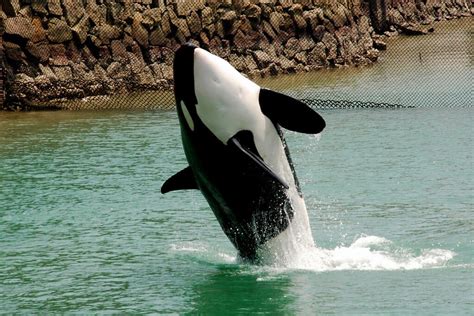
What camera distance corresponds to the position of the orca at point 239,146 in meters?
11.2

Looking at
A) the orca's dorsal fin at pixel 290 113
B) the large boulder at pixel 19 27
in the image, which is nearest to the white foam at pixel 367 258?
the orca's dorsal fin at pixel 290 113

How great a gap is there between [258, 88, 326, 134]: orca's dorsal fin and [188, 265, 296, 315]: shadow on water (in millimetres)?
1579

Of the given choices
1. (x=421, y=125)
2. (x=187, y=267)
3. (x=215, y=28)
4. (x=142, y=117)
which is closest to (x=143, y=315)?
(x=187, y=267)

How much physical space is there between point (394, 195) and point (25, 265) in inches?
207

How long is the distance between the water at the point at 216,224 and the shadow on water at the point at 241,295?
2 cm

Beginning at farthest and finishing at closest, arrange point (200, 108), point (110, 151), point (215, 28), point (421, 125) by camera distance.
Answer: point (215, 28) < point (421, 125) < point (110, 151) < point (200, 108)

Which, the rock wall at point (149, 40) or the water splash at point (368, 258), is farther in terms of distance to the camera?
the rock wall at point (149, 40)

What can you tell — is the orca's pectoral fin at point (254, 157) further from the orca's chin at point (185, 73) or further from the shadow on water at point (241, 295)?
the shadow on water at point (241, 295)

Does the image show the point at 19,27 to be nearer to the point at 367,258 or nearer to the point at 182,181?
the point at 367,258

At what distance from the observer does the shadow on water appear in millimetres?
11812

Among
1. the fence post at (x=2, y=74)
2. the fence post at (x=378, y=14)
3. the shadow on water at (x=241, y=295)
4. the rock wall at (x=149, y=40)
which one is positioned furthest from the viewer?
the fence post at (x=378, y=14)

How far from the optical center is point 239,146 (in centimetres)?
1144

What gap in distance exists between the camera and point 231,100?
11.4 meters

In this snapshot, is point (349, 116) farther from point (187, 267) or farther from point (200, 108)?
point (200, 108)
